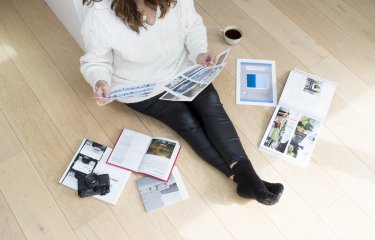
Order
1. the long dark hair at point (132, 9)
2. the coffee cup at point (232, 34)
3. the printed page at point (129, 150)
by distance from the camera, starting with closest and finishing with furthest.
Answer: the long dark hair at point (132, 9)
the printed page at point (129, 150)
the coffee cup at point (232, 34)

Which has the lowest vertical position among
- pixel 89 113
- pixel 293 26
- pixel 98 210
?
pixel 98 210

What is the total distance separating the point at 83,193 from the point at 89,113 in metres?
0.41

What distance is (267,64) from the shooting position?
1816 millimetres

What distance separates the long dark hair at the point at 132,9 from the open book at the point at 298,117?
746 mm

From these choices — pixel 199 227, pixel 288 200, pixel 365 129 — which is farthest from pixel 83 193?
pixel 365 129

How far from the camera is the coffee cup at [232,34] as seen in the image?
1842 mm

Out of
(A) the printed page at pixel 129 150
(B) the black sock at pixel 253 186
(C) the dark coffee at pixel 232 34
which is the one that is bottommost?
(A) the printed page at pixel 129 150

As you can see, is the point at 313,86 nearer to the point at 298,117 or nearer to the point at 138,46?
the point at 298,117

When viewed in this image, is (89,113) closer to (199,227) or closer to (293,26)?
(199,227)

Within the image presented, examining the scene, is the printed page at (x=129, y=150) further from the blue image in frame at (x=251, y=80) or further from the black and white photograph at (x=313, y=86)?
the black and white photograph at (x=313, y=86)

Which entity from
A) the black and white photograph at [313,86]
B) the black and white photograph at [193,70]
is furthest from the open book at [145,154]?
the black and white photograph at [313,86]

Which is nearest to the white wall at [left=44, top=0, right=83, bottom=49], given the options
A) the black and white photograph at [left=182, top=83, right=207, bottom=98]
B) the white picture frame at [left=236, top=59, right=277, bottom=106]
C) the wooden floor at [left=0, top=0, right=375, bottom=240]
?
the wooden floor at [left=0, top=0, right=375, bottom=240]

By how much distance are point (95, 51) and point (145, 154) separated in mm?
504

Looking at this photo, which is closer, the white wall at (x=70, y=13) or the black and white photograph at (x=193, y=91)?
the black and white photograph at (x=193, y=91)
